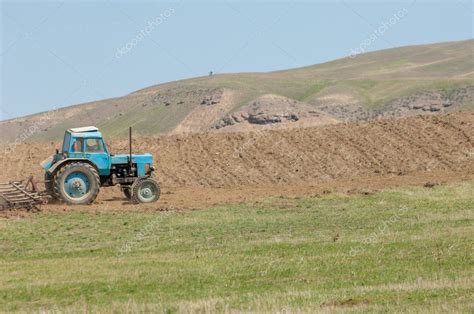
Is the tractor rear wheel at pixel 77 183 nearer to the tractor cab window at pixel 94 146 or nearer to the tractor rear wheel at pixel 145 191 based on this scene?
the tractor cab window at pixel 94 146

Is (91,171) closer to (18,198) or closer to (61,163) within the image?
(61,163)

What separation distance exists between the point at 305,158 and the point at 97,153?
49.2 feet

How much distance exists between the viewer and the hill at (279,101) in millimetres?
117450

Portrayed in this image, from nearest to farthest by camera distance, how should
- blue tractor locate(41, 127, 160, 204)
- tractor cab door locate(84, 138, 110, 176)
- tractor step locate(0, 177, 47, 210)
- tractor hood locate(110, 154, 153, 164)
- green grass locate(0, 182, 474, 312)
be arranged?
green grass locate(0, 182, 474, 312)
tractor step locate(0, 177, 47, 210)
blue tractor locate(41, 127, 160, 204)
tractor cab door locate(84, 138, 110, 176)
tractor hood locate(110, 154, 153, 164)

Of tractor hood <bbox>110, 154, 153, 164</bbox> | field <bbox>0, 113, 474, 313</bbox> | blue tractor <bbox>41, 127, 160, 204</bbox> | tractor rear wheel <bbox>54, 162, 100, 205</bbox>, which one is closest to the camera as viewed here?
field <bbox>0, 113, 474, 313</bbox>

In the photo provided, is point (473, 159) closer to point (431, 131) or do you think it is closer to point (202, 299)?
point (431, 131)

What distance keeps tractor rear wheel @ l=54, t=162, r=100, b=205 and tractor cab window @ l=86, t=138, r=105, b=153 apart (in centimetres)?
61

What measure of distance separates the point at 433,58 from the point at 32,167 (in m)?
165

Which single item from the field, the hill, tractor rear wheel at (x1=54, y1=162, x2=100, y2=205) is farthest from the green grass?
the hill

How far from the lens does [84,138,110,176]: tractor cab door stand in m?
29.9

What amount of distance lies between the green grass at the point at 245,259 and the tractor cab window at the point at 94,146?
11.7ft

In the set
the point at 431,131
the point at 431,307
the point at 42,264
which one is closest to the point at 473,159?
the point at 431,131

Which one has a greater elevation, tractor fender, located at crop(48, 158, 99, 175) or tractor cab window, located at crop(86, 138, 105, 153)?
tractor cab window, located at crop(86, 138, 105, 153)

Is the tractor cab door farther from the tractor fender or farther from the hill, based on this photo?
the hill
